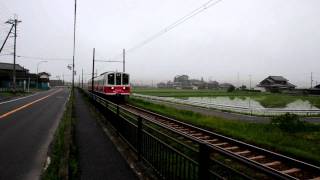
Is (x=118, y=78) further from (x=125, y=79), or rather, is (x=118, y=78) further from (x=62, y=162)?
(x=62, y=162)

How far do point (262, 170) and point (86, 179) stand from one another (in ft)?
12.4

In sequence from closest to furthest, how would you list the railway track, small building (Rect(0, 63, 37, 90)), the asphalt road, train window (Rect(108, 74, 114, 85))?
the railway track < the asphalt road < train window (Rect(108, 74, 114, 85)) < small building (Rect(0, 63, 37, 90))

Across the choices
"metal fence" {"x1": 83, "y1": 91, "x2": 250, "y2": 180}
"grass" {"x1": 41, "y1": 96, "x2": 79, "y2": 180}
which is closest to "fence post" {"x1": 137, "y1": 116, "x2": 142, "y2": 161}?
"metal fence" {"x1": 83, "y1": 91, "x2": 250, "y2": 180}

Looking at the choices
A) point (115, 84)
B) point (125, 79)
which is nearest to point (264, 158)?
Answer: point (115, 84)

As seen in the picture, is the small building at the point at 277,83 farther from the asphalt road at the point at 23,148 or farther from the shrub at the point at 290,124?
the asphalt road at the point at 23,148

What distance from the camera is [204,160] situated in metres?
4.09

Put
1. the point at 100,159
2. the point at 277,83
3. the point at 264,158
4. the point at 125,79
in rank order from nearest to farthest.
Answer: the point at 100,159 → the point at 264,158 → the point at 125,79 → the point at 277,83

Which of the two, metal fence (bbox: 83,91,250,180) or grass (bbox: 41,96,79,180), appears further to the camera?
grass (bbox: 41,96,79,180)

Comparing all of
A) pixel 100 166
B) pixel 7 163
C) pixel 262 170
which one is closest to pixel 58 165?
pixel 100 166

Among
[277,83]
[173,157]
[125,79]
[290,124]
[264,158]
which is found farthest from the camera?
[277,83]

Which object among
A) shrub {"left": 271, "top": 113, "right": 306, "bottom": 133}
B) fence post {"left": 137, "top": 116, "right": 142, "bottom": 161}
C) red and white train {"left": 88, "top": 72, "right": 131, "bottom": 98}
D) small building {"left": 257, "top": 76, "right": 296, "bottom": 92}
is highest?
small building {"left": 257, "top": 76, "right": 296, "bottom": 92}

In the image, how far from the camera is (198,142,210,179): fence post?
13.3 ft

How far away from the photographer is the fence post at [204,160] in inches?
159

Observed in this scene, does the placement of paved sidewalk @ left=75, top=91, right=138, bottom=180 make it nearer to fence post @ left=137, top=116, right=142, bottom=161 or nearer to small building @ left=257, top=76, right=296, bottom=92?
fence post @ left=137, top=116, right=142, bottom=161
